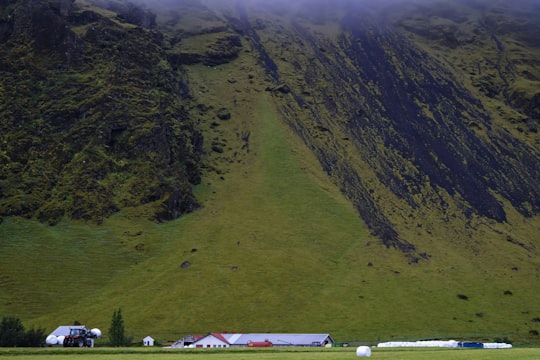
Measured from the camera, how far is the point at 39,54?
183m

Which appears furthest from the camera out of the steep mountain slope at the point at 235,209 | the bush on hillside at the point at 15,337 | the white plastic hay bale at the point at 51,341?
the steep mountain slope at the point at 235,209

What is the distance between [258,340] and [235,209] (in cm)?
6590

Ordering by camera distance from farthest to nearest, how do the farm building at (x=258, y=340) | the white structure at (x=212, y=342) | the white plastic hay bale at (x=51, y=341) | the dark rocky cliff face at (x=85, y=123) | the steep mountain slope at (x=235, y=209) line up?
1. the dark rocky cliff face at (x=85, y=123)
2. the steep mountain slope at (x=235, y=209)
3. the farm building at (x=258, y=340)
4. the white structure at (x=212, y=342)
5. the white plastic hay bale at (x=51, y=341)

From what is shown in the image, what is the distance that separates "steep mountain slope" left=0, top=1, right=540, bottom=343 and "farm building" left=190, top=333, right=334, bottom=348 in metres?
19.7

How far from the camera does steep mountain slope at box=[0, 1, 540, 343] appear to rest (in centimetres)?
12138

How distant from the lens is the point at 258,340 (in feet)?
303

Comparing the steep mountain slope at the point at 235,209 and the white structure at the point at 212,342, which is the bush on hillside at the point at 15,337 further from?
the steep mountain slope at the point at 235,209

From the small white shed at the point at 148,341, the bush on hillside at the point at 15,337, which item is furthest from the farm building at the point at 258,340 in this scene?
the bush on hillside at the point at 15,337

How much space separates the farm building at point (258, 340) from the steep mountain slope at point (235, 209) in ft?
64.8

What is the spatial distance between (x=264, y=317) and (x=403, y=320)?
1016 inches

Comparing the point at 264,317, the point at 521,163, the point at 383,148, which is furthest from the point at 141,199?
the point at 521,163

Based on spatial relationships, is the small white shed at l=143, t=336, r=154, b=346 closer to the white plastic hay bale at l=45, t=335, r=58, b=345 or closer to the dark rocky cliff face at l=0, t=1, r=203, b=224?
the white plastic hay bale at l=45, t=335, r=58, b=345

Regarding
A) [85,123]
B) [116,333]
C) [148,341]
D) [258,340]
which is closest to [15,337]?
[116,333]

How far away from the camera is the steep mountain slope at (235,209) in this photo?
121 metres
